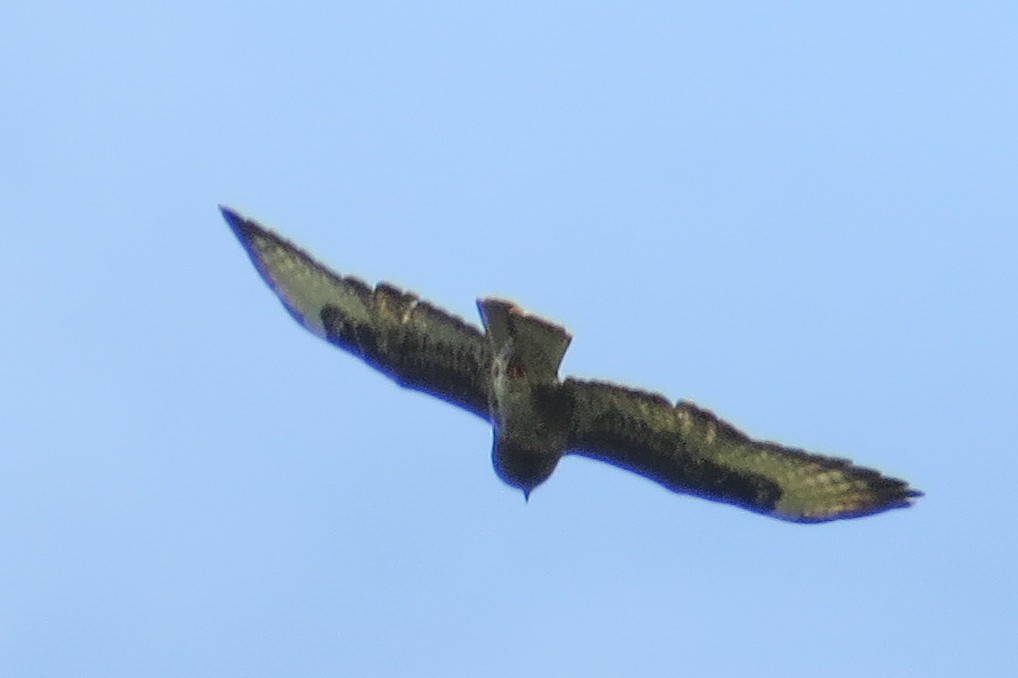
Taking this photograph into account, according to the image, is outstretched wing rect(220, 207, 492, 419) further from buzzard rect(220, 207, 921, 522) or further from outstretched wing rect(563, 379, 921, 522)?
outstretched wing rect(563, 379, 921, 522)

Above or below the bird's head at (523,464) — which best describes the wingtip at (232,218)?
above

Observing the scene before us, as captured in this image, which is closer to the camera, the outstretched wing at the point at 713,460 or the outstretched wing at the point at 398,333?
the outstretched wing at the point at 398,333

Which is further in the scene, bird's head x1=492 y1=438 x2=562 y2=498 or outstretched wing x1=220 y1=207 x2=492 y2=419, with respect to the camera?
bird's head x1=492 y1=438 x2=562 y2=498

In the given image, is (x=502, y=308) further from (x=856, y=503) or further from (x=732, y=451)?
(x=856, y=503)

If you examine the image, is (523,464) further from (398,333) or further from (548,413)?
(398,333)

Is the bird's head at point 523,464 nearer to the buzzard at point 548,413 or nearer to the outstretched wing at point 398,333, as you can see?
the buzzard at point 548,413

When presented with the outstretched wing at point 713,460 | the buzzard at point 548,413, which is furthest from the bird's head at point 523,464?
the outstretched wing at point 713,460

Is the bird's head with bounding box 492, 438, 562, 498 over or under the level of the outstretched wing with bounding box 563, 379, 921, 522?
under

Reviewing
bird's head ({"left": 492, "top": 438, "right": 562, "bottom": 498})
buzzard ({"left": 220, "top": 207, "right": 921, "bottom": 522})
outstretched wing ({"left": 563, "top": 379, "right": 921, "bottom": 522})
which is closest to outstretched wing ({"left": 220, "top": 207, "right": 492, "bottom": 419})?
buzzard ({"left": 220, "top": 207, "right": 921, "bottom": 522})

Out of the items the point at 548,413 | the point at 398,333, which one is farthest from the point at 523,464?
the point at 398,333
